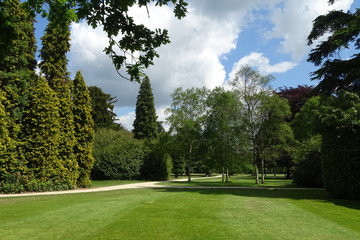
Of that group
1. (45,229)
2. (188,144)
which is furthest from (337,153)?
(188,144)

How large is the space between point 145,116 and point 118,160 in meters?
16.4

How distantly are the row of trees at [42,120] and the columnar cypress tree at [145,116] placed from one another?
23.0 meters

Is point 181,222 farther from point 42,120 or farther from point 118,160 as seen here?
point 118,160

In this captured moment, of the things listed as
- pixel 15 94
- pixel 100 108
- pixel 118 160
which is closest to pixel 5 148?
pixel 15 94

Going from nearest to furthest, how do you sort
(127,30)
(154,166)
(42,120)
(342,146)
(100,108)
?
1. (127,30)
2. (342,146)
3. (42,120)
4. (154,166)
5. (100,108)

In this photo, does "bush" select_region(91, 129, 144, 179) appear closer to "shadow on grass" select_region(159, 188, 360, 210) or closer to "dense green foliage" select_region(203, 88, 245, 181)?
"dense green foliage" select_region(203, 88, 245, 181)

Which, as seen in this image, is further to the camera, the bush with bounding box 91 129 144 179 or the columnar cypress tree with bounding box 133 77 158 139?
the columnar cypress tree with bounding box 133 77 158 139

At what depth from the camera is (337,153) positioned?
13.9 meters

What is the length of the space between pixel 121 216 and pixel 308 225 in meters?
5.20

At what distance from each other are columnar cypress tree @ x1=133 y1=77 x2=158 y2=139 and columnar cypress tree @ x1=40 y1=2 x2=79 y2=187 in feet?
77.5

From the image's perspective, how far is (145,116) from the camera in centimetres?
4741

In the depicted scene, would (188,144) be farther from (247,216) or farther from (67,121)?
(247,216)

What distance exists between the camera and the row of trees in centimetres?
1881

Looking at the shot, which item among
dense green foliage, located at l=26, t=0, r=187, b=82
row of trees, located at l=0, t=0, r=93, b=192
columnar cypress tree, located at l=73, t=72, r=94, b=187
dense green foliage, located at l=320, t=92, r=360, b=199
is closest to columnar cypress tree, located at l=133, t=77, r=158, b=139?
columnar cypress tree, located at l=73, t=72, r=94, b=187
